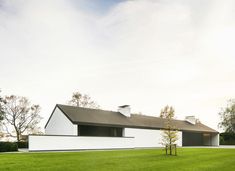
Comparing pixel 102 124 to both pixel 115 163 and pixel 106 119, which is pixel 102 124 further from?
pixel 115 163

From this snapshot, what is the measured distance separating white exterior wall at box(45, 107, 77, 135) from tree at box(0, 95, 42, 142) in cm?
1090

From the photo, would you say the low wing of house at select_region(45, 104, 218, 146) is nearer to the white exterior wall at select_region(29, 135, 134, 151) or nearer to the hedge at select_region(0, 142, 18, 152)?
the white exterior wall at select_region(29, 135, 134, 151)

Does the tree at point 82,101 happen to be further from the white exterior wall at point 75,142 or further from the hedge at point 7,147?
the hedge at point 7,147

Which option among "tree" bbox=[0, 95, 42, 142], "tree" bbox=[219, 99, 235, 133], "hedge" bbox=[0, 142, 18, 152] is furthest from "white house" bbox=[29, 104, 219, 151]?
"tree" bbox=[219, 99, 235, 133]

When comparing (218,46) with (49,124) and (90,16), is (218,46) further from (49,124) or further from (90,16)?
(49,124)

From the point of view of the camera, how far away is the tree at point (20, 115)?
44.4m

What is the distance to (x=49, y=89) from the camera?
34219 mm

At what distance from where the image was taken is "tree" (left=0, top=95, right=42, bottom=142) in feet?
146

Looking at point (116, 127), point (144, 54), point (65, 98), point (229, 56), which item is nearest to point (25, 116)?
point (65, 98)

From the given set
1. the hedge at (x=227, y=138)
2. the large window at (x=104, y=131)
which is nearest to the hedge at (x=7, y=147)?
the large window at (x=104, y=131)

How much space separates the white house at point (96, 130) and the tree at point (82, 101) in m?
13.2

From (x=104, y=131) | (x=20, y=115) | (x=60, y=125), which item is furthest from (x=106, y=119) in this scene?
(x=20, y=115)

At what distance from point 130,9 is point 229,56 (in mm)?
9206

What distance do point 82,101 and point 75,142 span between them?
79.0 feet
